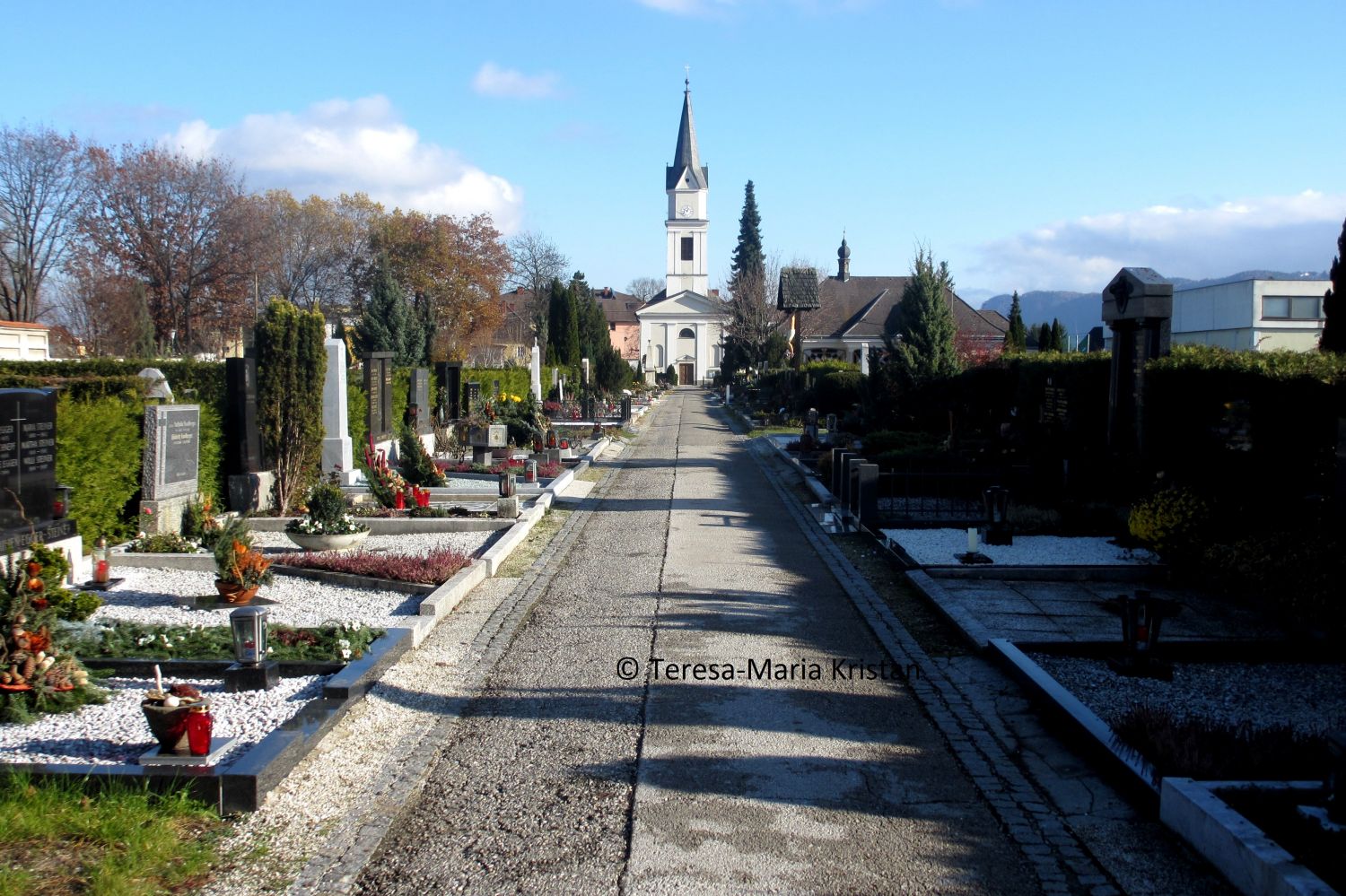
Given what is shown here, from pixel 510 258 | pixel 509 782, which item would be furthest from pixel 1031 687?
pixel 510 258

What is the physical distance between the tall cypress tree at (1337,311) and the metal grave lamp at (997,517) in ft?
19.8

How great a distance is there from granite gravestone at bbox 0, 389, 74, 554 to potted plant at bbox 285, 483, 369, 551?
225 centimetres

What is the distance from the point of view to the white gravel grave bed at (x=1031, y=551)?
1141 cm

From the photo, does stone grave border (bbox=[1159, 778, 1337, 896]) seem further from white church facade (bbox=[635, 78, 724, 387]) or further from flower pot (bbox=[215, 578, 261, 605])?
white church facade (bbox=[635, 78, 724, 387])

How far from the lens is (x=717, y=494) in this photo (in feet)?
61.4

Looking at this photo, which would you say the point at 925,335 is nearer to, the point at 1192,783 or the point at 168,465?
the point at 168,465

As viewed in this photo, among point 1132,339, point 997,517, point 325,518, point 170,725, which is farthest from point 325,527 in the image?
point 1132,339

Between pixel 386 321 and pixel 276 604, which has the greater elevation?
pixel 386 321

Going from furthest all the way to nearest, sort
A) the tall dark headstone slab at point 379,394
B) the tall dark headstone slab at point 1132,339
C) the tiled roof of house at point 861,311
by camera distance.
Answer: the tiled roof of house at point 861,311 < the tall dark headstone slab at point 379,394 < the tall dark headstone slab at point 1132,339

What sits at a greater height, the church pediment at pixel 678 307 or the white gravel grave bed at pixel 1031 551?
the church pediment at pixel 678 307

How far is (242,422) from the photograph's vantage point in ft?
47.1

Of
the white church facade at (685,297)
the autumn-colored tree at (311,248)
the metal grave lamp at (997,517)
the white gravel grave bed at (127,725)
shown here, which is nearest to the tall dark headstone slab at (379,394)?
the metal grave lamp at (997,517)

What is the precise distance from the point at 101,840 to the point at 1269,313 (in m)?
43.8

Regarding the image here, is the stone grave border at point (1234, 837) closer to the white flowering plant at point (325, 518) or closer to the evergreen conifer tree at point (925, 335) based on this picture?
the white flowering plant at point (325, 518)
